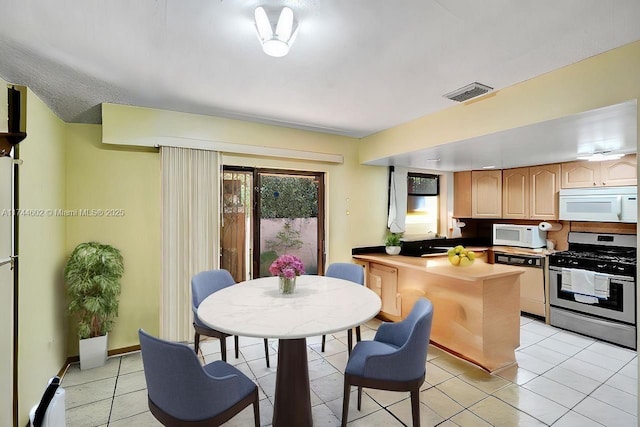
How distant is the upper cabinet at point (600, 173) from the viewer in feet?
11.3

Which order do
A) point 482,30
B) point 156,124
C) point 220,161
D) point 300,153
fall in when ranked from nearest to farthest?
point 482,30
point 156,124
point 220,161
point 300,153

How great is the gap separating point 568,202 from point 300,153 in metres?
3.57

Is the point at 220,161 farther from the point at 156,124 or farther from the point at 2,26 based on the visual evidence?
the point at 2,26

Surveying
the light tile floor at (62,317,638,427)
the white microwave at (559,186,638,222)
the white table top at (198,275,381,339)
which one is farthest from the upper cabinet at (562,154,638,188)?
the white table top at (198,275,381,339)

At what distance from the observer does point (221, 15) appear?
1.48 metres

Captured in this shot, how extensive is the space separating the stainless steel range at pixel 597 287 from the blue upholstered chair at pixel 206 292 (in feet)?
12.1

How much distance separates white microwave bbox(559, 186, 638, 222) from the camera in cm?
343

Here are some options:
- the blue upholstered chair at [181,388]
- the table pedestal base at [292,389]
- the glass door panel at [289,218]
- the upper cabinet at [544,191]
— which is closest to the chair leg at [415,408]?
the table pedestal base at [292,389]

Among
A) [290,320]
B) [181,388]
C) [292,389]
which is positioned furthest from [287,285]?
[181,388]

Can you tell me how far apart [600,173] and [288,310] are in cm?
424

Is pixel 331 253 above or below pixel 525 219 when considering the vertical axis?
below

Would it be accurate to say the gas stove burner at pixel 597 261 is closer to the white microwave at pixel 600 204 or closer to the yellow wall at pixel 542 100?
the white microwave at pixel 600 204

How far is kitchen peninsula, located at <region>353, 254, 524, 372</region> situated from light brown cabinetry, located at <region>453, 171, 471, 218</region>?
1961 mm

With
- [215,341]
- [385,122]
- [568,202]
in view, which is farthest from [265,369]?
[568,202]
